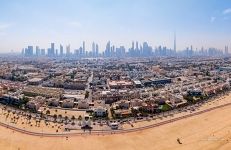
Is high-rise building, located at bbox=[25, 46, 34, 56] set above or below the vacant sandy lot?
above

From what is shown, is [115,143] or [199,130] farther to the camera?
[199,130]

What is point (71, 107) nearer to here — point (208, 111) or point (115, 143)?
point (115, 143)

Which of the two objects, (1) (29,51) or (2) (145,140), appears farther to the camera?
(1) (29,51)

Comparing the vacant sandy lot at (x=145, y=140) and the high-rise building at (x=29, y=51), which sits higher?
the high-rise building at (x=29, y=51)

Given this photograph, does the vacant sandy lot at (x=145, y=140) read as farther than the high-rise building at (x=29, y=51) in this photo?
No

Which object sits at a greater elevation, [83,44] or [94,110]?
[83,44]

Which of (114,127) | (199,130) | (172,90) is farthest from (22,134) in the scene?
(172,90)

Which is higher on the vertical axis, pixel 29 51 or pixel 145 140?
pixel 29 51

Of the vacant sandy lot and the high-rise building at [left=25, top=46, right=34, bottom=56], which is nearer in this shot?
the vacant sandy lot
